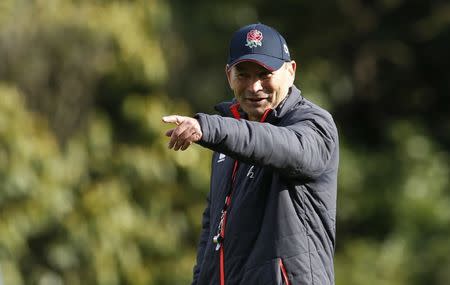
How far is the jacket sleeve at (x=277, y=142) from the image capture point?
3.99 m

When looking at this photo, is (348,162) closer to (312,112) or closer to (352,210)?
(352,210)

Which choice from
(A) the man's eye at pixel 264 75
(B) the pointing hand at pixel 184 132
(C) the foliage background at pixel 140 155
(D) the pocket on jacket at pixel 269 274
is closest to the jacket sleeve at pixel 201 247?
(D) the pocket on jacket at pixel 269 274

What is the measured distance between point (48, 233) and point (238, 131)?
25.1 ft

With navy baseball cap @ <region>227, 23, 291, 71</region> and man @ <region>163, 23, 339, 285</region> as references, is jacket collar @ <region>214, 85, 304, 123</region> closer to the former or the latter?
man @ <region>163, 23, 339, 285</region>

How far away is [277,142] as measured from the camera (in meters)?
4.08

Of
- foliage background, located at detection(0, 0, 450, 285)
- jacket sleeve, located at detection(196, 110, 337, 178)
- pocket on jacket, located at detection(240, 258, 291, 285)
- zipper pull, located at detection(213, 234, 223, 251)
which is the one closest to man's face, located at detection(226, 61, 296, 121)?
jacket sleeve, located at detection(196, 110, 337, 178)

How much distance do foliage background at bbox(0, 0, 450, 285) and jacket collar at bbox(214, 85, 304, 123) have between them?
20.5 feet

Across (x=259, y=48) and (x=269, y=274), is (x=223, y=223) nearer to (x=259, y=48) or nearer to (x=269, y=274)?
(x=269, y=274)

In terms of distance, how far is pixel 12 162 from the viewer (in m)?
10.8

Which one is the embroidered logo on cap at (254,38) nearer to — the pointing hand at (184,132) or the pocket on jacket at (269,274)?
the pointing hand at (184,132)

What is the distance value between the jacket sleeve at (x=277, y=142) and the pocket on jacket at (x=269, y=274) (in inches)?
13.4

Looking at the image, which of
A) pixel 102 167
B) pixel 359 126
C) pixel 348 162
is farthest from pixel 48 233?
pixel 359 126

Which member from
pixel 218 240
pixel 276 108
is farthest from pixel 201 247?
pixel 276 108

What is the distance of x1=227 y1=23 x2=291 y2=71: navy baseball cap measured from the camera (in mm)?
4496
